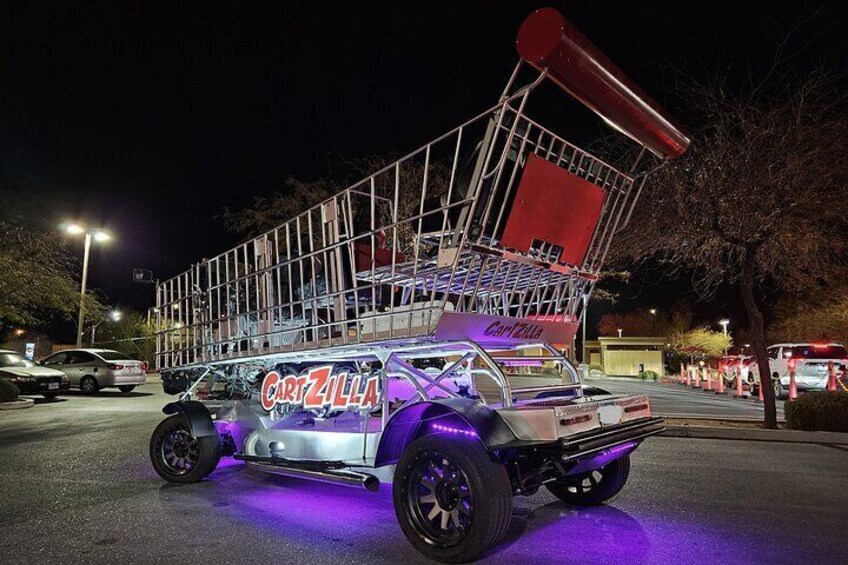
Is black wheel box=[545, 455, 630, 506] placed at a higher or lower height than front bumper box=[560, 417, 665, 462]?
lower

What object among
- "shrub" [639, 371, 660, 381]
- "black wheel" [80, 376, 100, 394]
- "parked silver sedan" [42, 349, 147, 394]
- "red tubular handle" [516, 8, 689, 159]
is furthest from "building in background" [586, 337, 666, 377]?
"red tubular handle" [516, 8, 689, 159]

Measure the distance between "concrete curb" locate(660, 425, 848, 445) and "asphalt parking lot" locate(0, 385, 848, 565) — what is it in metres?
1.80

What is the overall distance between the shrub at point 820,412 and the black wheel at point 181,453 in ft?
29.7

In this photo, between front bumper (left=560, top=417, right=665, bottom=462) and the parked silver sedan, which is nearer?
front bumper (left=560, top=417, right=665, bottom=462)

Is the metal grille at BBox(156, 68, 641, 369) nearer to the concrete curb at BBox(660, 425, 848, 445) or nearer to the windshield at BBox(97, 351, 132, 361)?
the concrete curb at BBox(660, 425, 848, 445)

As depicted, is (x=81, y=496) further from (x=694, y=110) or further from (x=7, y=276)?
(x=7, y=276)

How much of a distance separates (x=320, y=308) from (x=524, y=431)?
247 centimetres

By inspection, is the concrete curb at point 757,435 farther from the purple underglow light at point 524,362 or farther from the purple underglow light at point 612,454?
the purple underglow light at point 612,454

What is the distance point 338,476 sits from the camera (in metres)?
4.75

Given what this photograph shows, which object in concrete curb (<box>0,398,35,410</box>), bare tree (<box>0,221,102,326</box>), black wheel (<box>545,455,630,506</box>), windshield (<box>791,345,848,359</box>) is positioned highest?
bare tree (<box>0,221,102,326</box>)

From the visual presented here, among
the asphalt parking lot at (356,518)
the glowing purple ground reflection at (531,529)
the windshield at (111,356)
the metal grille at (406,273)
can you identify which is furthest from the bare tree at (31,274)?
the glowing purple ground reflection at (531,529)

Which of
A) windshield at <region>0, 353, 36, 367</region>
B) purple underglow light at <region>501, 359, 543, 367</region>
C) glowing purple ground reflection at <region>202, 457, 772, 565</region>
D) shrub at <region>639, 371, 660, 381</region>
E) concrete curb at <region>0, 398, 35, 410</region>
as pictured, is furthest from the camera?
shrub at <region>639, 371, 660, 381</region>

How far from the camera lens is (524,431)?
3773 mm

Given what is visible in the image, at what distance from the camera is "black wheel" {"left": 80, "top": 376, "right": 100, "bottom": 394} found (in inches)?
725
